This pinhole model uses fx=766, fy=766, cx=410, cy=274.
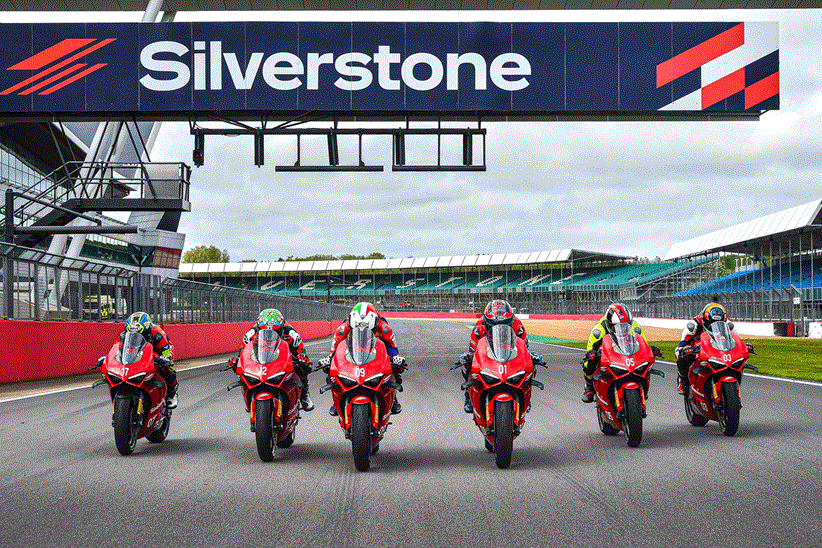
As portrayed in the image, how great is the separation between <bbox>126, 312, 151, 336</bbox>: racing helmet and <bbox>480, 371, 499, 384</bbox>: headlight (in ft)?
11.2

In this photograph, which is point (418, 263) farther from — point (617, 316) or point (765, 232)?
point (617, 316)

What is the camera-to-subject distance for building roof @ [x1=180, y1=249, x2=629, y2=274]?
289ft

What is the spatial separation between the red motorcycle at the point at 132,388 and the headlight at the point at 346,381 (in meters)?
2.02

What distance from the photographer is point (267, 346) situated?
265 inches

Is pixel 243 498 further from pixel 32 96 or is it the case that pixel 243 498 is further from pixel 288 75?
pixel 32 96

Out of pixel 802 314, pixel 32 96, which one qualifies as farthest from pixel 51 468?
pixel 802 314

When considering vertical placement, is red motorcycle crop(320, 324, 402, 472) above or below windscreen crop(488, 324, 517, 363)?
below

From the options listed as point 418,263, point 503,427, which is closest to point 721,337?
point 503,427

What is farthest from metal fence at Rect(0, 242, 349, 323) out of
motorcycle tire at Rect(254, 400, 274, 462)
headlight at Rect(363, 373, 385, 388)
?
headlight at Rect(363, 373, 385, 388)

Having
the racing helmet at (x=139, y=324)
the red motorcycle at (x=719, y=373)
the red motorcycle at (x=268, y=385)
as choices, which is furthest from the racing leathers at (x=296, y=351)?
the red motorcycle at (x=719, y=373)

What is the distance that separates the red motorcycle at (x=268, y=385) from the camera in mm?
6469

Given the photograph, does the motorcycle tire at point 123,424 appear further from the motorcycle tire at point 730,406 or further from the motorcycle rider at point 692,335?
the motorcycle tire at point 730,406

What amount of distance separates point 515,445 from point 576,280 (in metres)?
80.5

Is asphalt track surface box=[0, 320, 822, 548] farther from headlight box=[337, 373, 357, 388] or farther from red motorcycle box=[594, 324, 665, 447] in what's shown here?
headlight box=[337, 373, 357, 388]
